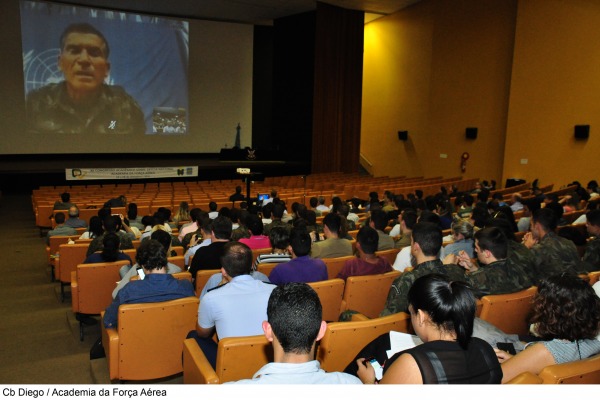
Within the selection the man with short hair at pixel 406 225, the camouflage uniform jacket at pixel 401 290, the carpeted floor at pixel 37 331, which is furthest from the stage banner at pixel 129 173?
the camouflage uniform jacket at pixel 401 290

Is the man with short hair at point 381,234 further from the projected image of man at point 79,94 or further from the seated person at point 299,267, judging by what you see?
the projected image of man at point 79,94

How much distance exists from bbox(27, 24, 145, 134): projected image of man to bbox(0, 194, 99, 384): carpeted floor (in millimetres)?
10274

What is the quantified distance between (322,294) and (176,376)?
3.99 ft

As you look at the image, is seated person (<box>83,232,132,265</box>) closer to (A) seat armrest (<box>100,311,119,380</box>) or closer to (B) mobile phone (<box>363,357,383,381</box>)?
(A) seat armrest (<box>100,311,119,380</box>)

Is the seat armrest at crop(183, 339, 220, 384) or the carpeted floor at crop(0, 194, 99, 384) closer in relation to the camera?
the seat armrest at crop(183, 339, 220, 384)

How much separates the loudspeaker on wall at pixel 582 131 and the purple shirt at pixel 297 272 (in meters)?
11.9

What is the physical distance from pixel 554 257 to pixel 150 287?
3110mm

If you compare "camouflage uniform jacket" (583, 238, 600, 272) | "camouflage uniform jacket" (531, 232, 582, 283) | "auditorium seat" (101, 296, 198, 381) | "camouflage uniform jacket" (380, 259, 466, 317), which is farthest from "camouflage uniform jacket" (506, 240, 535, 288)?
"auditorium seat" (101, 296, 198, 381)

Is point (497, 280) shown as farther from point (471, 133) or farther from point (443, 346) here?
point (471, 133)

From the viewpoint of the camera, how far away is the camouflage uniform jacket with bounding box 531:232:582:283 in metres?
3.94

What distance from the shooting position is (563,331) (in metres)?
2.19

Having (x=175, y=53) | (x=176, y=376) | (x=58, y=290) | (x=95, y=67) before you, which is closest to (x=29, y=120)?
(x=95, y=67)

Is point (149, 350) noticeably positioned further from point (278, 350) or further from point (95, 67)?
point (95, 67)

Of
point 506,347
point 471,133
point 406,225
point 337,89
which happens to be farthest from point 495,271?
point 337,89
